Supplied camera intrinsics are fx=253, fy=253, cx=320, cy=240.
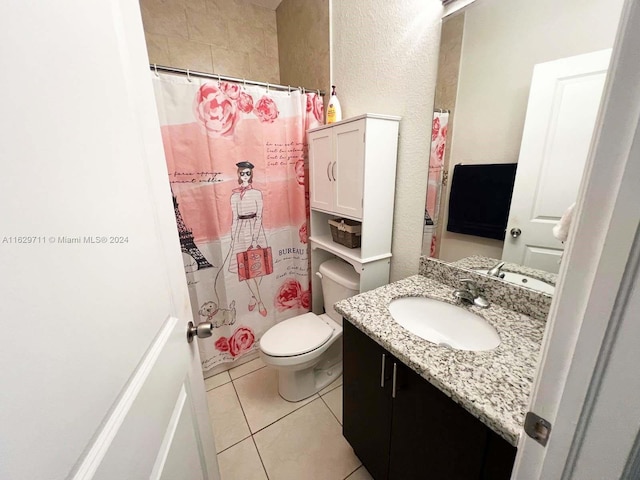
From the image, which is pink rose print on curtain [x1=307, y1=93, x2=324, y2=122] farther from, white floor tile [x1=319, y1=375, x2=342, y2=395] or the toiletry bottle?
white floor tile [x1=319, y1=375, x2=342, y2=395]

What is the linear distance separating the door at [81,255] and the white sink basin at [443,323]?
0.84 metres

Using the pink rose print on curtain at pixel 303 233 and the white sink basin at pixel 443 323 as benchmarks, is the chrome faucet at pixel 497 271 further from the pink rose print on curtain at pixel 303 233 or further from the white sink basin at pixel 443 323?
A: the pink rose print on curtain at pixel 303 233

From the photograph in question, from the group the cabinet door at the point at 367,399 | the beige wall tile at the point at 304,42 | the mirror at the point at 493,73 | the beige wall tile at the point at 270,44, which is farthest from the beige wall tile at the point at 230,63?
the cabinet door at the point at 367,399

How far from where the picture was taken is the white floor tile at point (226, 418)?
1370mm

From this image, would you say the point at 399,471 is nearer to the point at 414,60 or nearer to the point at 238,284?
the point at 238,284

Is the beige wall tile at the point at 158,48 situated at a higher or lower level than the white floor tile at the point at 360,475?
higher

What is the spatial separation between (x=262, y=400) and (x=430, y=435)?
3.80ft

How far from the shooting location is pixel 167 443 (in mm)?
572

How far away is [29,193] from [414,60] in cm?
139

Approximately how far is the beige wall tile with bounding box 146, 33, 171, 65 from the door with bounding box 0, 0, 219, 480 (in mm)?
1638

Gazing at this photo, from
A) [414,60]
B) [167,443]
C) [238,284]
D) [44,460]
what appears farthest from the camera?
[238,284]

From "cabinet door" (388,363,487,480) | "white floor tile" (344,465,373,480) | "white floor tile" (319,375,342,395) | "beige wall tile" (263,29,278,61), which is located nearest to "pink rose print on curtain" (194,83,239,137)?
"beige wall tile" (263,29,278,61)

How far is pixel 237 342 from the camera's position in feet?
6.04

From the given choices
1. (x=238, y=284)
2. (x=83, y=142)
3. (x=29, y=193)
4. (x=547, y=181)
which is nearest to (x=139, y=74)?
(x=83, y=142)
